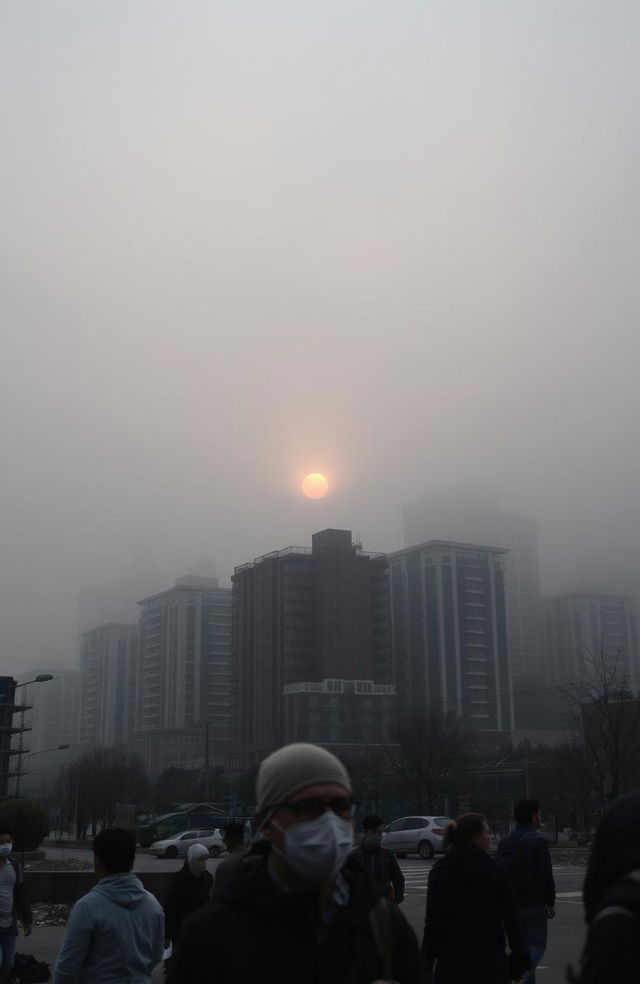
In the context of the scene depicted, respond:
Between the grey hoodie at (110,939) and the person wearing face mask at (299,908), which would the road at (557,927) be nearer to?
the grey hoodie at (110,939)

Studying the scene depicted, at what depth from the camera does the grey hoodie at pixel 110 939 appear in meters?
4.86

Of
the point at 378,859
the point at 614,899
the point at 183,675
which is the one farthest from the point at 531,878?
the point at 183,675

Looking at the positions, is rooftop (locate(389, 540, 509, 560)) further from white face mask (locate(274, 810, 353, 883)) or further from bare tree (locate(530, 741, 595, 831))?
white face mask (locate(274, 810, 353, 883))

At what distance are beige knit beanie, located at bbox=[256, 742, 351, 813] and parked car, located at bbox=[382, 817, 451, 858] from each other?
3370cm

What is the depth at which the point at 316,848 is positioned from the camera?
8.04ft

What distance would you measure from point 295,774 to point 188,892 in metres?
5.79

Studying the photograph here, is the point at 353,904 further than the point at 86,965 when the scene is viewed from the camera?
No

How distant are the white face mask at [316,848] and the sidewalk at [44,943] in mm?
10264

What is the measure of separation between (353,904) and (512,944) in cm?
379

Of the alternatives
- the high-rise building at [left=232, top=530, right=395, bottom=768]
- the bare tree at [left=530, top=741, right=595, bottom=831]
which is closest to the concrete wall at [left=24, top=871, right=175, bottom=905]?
the bare tree at [left=530, top=741, right=595, bottom=831]

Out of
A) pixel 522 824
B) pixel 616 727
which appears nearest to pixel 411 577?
pixel 616 727

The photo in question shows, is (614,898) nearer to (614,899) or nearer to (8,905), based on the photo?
(614,899)

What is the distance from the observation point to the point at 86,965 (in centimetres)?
489

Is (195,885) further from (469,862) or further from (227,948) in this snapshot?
(227,948)
